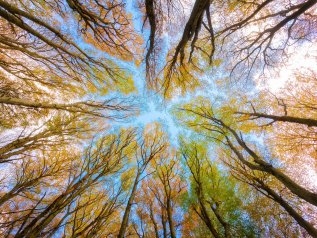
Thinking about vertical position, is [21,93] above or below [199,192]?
above

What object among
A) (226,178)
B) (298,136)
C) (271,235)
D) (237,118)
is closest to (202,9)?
(237,118)

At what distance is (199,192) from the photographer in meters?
4.96

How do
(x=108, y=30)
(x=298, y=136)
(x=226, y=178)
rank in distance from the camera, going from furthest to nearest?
(x=226, y=178) → (x=298, y=136) → (x=108, y=30)

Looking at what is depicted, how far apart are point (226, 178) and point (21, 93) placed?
34.7 ft

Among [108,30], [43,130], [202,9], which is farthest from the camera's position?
[43,130]

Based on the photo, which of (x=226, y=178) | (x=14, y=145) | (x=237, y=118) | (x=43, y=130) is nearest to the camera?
(x=14, y=145)

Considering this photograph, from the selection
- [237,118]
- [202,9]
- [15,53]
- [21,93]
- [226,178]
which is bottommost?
[202,9]

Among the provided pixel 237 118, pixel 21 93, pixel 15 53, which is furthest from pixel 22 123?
pixel 237 118

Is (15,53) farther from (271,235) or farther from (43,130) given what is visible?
(271,235)

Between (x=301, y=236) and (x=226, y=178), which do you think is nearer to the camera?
(x=226, y=178)

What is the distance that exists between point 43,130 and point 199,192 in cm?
597

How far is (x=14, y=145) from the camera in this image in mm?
5164

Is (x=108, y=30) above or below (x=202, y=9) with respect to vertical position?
above

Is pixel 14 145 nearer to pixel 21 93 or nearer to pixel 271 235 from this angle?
pixel 21 93
